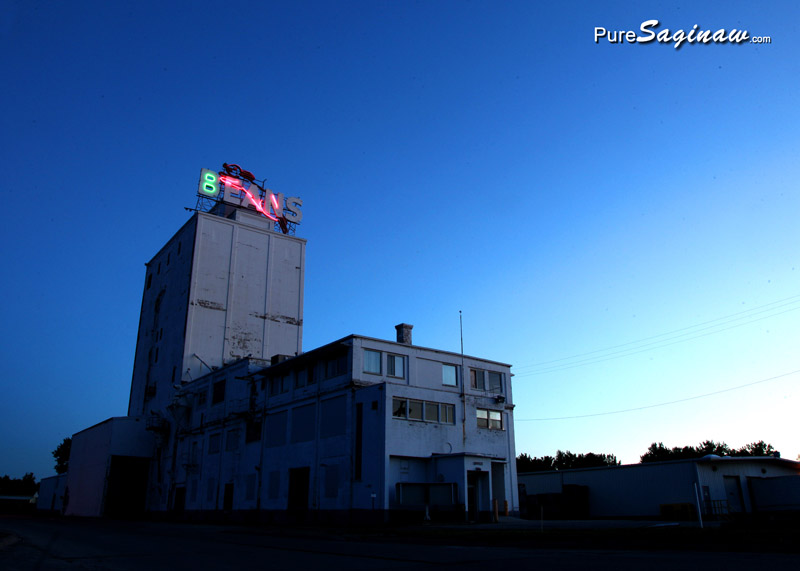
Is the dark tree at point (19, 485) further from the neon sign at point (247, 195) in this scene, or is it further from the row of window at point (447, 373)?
the row of window at point (447, 373)

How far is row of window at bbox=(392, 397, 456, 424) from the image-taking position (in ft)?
125

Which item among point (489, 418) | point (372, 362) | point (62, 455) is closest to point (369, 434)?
point (372, 362)

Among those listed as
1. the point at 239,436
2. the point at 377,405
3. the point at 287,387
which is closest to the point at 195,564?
the point at 377,405

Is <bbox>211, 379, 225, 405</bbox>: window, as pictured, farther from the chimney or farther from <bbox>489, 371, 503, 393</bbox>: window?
<bbox>489, 371, 503, 393</bbox>: window

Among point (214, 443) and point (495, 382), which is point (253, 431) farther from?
point (495, 382)

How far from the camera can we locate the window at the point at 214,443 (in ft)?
174

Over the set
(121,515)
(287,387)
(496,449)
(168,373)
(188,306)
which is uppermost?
(188,306)

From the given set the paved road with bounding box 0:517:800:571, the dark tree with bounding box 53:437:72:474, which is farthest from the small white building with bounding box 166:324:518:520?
the dark tree with bounding box 53:437:72:474

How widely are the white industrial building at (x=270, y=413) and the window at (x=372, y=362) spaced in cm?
9

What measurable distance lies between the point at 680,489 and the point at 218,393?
3832 centimetres

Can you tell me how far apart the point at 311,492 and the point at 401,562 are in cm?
2875

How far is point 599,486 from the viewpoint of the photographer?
47.9 metres

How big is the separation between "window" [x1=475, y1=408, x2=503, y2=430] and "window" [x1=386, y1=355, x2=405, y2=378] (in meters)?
6.45

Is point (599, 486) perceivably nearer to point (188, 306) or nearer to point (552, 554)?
point (552, 554)
